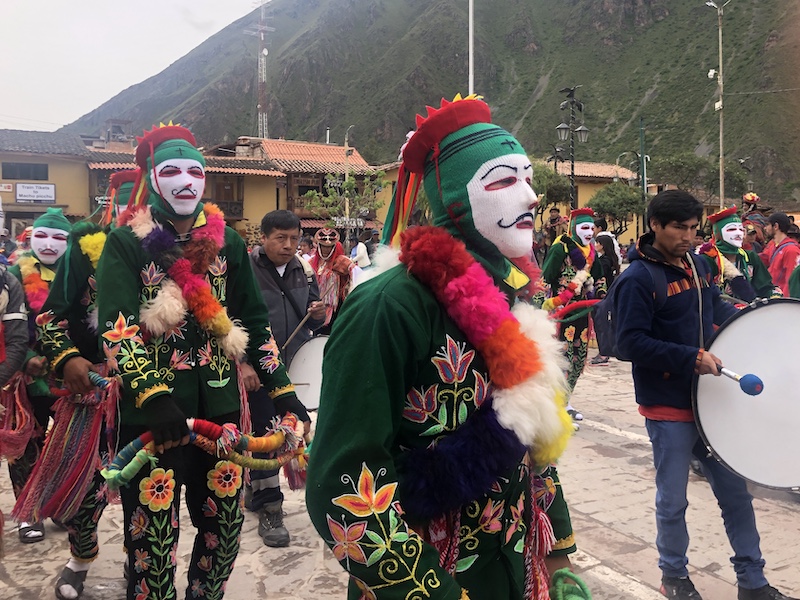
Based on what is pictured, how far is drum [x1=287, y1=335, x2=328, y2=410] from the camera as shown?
15.7 ft

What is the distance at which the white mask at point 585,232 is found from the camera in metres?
7.04

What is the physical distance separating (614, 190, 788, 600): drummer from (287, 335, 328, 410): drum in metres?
2.39

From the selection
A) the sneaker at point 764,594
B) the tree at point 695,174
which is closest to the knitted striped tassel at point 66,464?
the sneaker at point 764,594

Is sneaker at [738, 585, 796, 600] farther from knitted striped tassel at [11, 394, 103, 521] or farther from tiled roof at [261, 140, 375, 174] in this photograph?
tiled roof at [261, 140, 375, 174]

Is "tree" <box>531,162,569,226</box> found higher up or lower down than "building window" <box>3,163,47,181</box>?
lower down

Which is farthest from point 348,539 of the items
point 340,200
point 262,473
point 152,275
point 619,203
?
point 619,203

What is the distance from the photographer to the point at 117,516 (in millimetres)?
4562

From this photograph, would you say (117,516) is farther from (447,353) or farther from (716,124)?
(716,124)

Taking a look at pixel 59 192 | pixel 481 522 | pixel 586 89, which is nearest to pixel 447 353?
pixel 481 522

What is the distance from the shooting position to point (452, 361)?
1463mm

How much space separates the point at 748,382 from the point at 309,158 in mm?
39984

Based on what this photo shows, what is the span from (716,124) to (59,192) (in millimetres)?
57135

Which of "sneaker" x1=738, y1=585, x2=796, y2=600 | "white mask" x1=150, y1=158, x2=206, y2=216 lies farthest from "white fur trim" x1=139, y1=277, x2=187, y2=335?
"sneaker" x1=738, y1=585, x2=796, y2=600

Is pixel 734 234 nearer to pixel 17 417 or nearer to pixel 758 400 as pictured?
pixel 758 400
